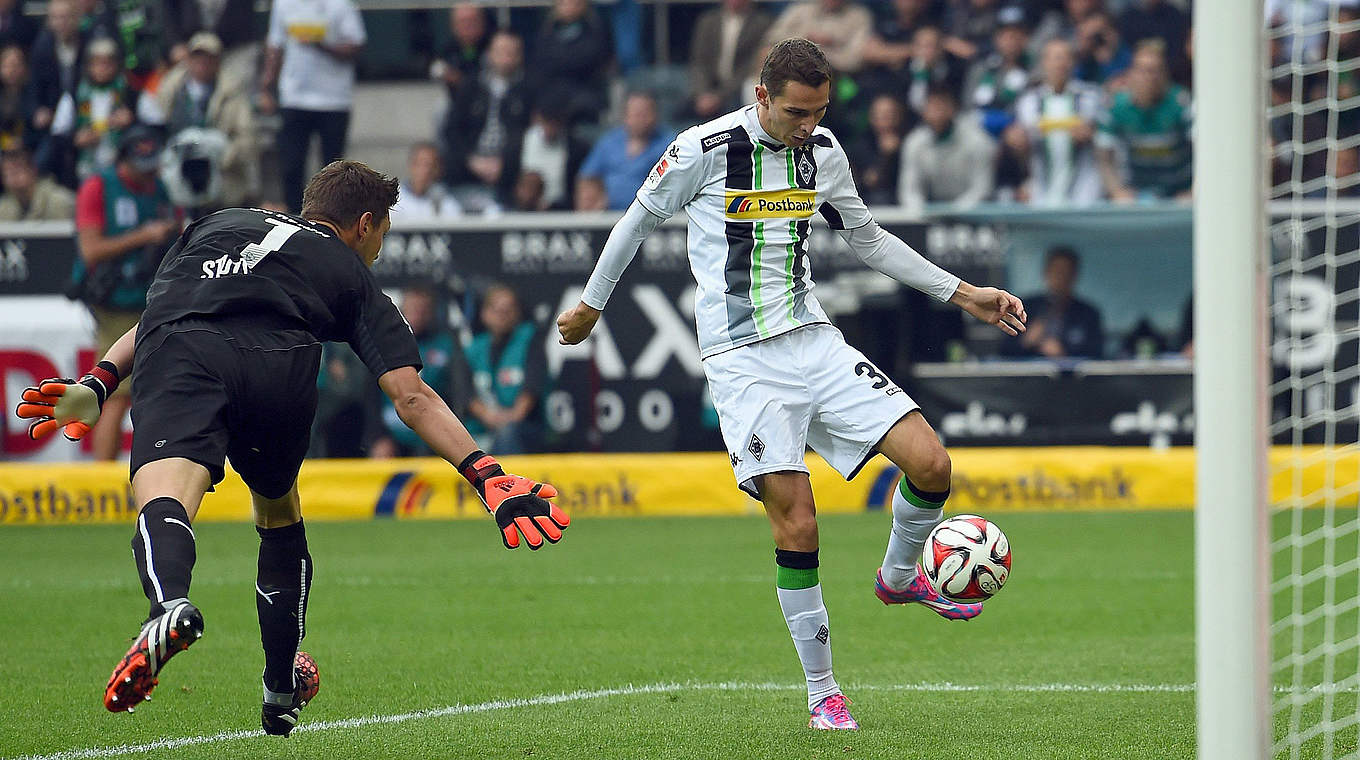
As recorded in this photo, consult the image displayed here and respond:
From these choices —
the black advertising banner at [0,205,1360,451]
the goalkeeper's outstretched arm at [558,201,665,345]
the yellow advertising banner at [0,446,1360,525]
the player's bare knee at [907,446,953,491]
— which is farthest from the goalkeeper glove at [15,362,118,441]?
the black advertising banner at [0,205,1360,451]

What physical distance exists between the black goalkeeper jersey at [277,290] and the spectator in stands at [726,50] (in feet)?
33.6

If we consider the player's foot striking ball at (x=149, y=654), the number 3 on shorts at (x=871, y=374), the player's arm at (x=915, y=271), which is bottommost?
the player's foot striking ball at (x=149, y=654)

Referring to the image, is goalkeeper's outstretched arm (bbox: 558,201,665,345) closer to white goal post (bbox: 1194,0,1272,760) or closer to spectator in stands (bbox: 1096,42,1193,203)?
white goal post (bbox: 1194,0,1272,760)

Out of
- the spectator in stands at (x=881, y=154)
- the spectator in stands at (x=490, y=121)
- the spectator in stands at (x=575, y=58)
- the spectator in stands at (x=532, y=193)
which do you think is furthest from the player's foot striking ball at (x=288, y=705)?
the spectator in stands at (x=575, y=58)

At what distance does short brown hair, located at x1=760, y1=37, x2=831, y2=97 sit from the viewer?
5.41 meters

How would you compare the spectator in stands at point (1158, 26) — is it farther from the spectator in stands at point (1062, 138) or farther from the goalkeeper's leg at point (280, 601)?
the goalkeeper's leg at point (280, 601)

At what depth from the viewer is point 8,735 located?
5375 millimetres

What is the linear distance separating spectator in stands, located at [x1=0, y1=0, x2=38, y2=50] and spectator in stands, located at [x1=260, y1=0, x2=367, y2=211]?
289 centimetres

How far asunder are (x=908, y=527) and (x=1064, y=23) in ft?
33.2

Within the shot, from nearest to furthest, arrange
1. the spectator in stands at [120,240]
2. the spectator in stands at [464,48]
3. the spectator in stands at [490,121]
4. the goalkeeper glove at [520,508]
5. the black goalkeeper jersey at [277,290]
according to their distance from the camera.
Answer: the goalkeeper glove at [520,508] → the black goalkeeper jersey at [277,290] → the spectator in stands at [120,240] → the spectator in stands at [490,121] → the spectator in stands at [464,48]

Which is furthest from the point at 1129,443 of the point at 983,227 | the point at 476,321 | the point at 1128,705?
the point at 1128,705

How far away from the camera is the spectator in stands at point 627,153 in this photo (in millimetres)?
13984

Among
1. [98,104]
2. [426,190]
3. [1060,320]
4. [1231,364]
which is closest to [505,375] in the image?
[426,190]

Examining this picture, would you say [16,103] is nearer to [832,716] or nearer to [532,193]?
[532,193]
